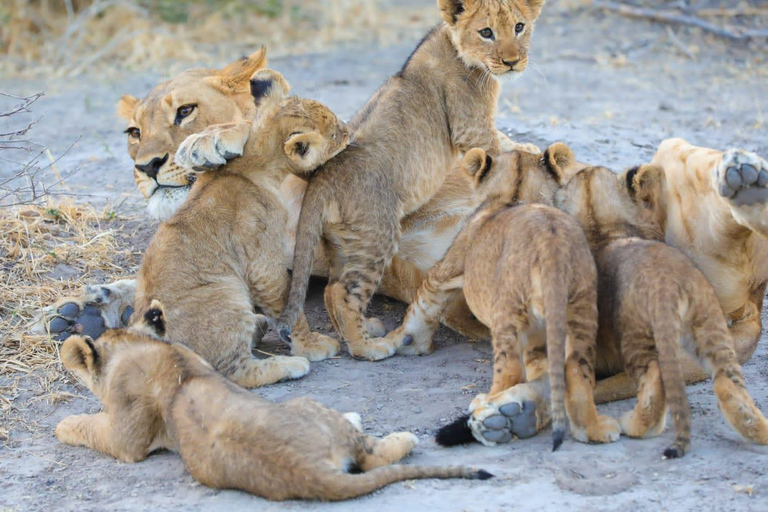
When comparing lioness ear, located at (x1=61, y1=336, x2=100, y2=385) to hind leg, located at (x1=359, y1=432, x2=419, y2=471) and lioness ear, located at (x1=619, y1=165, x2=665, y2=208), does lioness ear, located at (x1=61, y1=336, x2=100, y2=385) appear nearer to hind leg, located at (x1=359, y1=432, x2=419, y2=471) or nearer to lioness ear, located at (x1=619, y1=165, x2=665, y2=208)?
hind leg, located at (x1=359, y1=432, x2=419, y2=471)

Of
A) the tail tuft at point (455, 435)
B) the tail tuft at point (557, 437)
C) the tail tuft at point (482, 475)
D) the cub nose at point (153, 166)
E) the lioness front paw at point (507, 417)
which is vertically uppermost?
the cub nose at point (153, 166)

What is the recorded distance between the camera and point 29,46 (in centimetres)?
1155

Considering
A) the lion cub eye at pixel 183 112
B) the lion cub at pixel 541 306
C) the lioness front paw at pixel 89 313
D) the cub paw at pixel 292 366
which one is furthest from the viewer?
the lion cub eye at pixel 183 112

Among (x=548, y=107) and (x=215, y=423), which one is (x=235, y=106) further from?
(x=548, y=107)

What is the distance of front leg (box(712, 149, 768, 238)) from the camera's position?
3855mm

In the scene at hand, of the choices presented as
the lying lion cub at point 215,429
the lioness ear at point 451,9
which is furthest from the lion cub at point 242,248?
the lioness ear at point 451,9

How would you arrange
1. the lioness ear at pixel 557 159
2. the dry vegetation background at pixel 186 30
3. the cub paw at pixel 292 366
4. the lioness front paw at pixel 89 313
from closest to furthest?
the cub paw at pixel 292 366, the lioness ear at pixel 557 159, the lioness front paw at pixel 89 313, the dry vegetation background at pixel 186 30

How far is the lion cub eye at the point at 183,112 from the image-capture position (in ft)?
18.1

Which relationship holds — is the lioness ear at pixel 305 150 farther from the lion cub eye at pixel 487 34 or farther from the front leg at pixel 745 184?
the front leg at pixel 745 184

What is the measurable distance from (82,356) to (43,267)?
191 cm

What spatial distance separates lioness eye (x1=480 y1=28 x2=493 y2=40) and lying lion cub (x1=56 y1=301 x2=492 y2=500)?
2.65m

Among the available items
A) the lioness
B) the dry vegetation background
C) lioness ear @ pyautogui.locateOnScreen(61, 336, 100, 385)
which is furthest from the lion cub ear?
the dry vegetation background

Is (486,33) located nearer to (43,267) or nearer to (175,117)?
(175,117)

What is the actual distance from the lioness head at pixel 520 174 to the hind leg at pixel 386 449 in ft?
4.61
